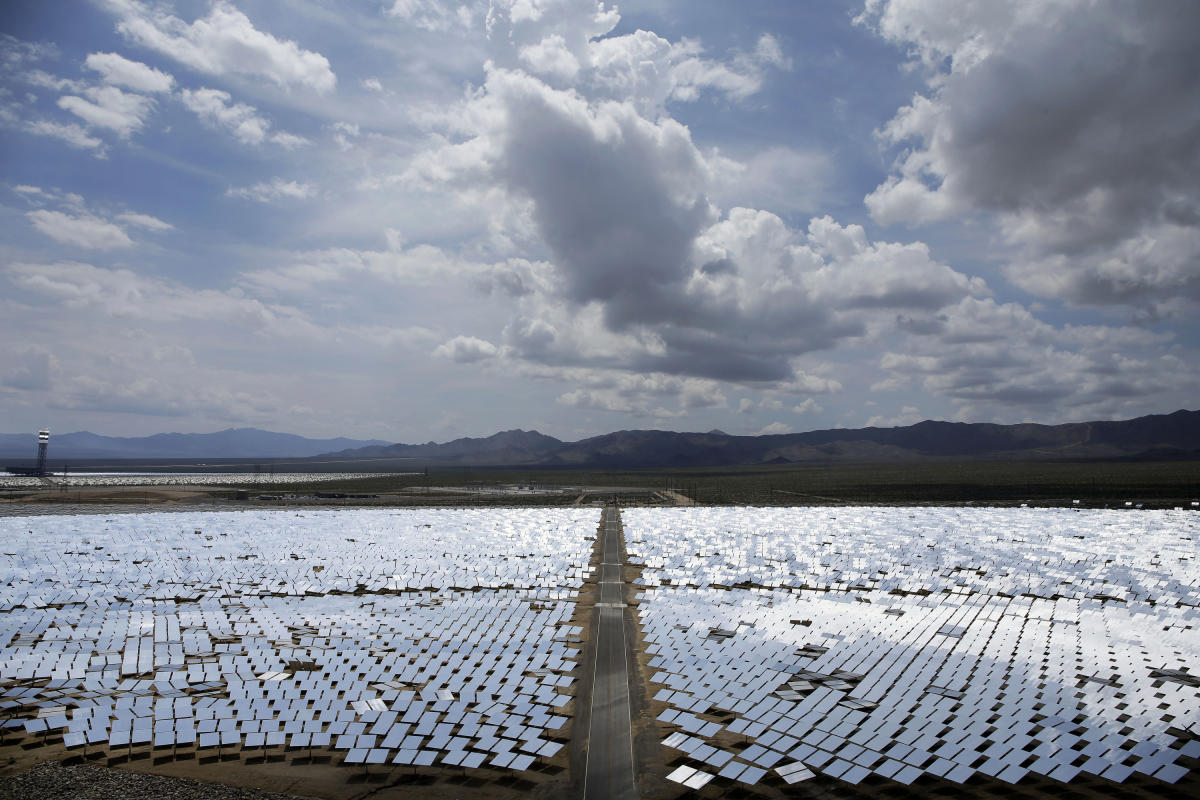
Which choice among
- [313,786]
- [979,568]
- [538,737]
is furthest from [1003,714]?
[979,568]

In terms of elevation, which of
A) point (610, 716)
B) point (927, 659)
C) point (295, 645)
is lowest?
point (610, 716)

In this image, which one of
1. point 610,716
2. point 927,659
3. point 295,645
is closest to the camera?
point 610,716

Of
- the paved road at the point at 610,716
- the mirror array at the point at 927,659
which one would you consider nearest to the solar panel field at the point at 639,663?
the mirror array at the point at 927,659

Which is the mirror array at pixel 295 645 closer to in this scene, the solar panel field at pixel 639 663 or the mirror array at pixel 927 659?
the solar panel field at pixel 639 663

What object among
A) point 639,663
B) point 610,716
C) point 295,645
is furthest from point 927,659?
point 295,645

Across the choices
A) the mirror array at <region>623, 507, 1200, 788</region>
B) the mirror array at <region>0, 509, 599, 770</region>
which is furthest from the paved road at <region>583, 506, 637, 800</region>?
the mirror array at <region>623, 507, 1200, 788</region>

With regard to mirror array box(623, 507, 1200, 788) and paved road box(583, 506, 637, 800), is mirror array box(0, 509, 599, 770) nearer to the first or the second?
paved road box(583, 506, 637, 800)

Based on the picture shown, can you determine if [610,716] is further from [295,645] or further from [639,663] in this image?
[295,645]
